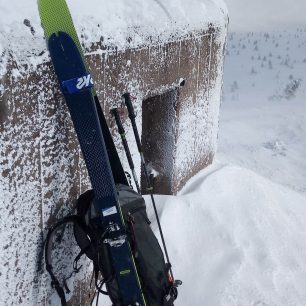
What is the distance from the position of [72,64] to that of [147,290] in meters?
1.37

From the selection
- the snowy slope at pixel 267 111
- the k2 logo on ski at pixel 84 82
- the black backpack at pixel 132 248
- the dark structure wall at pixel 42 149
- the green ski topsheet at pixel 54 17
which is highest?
the green ski topsheet at pixel 54 17

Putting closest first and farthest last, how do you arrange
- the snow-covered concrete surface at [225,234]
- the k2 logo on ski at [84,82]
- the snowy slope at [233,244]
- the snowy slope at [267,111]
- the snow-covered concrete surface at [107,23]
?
the snow-covered concrete surface at [107,23] → the snow-covered concrete surface at [225,234] → the k2 logo on ski at [84,82] → the snowy slope at [233,244] → the snowy slope at [267,111]

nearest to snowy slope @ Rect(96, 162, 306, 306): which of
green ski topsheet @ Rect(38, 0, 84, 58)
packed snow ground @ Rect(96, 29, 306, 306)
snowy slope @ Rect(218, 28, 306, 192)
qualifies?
packed snow ground @ Rect(96, 29, 306, 306)

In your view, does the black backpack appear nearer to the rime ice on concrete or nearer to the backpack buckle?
the backpack buckle

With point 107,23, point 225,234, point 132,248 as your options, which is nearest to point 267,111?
point 225,234

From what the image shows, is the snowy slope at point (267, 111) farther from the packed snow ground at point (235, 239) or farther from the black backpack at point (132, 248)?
the black backpack at point (132, 248)

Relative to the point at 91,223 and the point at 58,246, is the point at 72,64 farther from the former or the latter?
the point at 58,246

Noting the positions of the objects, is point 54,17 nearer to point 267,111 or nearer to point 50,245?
point 50,245

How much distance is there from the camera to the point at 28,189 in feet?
7.05

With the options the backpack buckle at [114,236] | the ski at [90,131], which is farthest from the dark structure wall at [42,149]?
the backpack buckle at [114,236]

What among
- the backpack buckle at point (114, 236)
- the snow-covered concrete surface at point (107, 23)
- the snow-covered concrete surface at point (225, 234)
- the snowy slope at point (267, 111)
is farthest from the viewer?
the snowy slope at point (267, 111)

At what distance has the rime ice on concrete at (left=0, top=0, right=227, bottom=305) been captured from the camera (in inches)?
77.0

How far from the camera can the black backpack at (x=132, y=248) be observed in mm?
2334

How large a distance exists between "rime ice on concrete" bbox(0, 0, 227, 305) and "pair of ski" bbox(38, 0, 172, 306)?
0.26 ft
